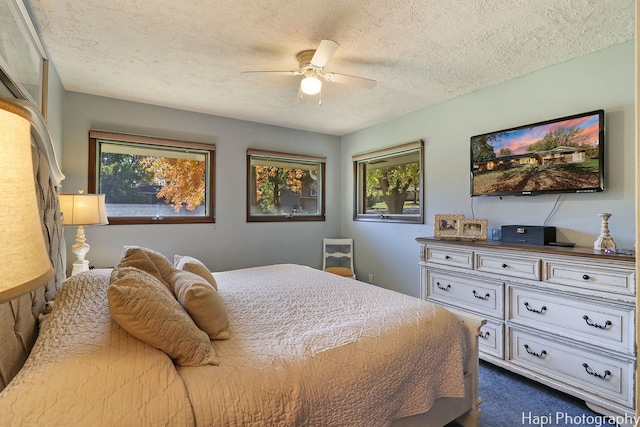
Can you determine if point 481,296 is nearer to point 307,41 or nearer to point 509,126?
point 509,126

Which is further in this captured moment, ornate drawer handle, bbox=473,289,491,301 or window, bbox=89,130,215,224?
window, bbox=89,130,215,224

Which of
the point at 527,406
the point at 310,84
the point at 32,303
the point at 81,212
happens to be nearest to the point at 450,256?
the point at 527,406

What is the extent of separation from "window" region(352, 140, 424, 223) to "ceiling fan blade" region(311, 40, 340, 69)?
77.1 inches

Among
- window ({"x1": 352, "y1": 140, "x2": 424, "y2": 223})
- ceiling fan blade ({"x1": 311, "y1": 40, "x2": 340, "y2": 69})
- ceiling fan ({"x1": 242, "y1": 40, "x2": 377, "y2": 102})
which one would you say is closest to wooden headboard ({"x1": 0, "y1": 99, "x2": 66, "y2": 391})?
ceiling fan ({"x1": 242, "y1": 40, "x2": 377, "y2": 102})

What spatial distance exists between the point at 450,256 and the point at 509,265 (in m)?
0.51

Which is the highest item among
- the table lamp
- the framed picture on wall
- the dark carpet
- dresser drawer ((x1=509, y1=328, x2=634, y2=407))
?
the framed picture on wall

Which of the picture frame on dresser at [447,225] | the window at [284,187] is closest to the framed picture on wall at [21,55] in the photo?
the window at [284,187]

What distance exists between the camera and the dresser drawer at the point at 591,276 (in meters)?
1.89

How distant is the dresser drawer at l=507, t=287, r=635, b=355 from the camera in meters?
1.91

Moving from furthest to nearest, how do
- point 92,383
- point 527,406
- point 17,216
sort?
point 527,406
point 92,383
point 17,216

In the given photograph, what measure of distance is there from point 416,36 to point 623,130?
1.64 metres

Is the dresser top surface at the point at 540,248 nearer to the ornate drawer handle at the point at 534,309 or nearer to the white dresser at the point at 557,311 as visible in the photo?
the white dresser at the point at 557,311

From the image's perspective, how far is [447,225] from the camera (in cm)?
314

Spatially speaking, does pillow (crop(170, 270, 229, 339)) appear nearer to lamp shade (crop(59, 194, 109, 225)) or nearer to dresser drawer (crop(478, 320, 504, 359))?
lamp shade (crop(59, 194, 109, 225))
